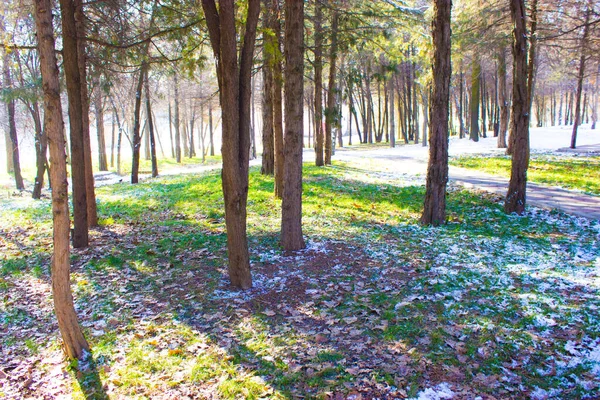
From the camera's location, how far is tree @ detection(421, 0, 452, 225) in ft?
25.9

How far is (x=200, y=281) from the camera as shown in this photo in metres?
6.27

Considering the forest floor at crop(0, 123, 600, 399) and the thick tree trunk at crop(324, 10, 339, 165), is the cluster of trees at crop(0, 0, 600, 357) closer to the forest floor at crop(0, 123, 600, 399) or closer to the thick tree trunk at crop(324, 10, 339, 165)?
the thick tree trunk at crop(324, 10, 339, 165)

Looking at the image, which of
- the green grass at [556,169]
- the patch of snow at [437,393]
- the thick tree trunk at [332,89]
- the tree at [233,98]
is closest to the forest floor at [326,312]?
the patch of snow at [437,393]

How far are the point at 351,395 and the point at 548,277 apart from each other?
381 cm

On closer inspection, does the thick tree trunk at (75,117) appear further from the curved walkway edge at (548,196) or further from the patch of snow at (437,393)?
the curved walkway edge at (548,196)

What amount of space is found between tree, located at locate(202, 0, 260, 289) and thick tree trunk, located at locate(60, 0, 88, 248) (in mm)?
3755

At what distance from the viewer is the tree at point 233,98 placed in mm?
5133

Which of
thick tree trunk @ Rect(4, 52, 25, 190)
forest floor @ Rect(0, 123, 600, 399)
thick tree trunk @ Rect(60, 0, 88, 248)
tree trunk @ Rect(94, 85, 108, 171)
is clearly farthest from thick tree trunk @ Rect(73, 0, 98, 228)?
tree trunk @ Rect(94, 85, 108, 171)

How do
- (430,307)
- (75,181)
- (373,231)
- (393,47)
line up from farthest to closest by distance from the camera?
(393,47), (373,231), (75,181), (430,307)

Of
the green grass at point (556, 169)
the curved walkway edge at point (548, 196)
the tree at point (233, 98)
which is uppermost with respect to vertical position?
the tree at point (233, 98)

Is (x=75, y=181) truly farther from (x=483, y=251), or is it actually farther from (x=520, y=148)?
(x=520, y=148)

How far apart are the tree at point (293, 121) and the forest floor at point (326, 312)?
0.49 metres

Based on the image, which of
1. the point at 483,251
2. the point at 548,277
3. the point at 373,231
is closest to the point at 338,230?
the point at 373,231

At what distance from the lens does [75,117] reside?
25.5 ft
